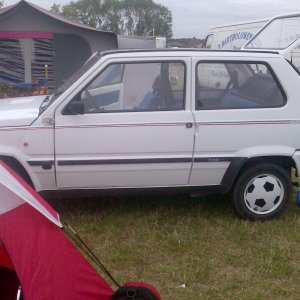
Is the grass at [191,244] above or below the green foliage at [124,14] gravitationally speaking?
below

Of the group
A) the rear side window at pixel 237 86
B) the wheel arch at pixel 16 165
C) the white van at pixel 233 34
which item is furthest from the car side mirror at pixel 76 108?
the white van at pixel 233 34

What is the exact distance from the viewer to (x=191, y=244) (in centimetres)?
466

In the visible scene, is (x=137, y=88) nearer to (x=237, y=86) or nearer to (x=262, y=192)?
(x=237, y=86)

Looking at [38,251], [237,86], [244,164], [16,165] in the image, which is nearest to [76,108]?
[16,165]

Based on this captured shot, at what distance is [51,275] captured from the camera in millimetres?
2992

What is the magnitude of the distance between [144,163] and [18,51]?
32.6 ft

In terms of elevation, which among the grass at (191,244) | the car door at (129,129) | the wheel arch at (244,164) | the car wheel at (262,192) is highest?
the car door at (129,129)

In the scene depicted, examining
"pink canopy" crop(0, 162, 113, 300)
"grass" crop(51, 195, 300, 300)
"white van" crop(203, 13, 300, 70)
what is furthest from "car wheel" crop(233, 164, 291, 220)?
"white van" crop(203, 13, 300, 70)

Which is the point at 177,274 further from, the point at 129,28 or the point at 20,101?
the point at 129,28

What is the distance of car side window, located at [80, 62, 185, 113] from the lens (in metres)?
4.77

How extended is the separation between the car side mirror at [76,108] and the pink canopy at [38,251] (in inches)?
62.5

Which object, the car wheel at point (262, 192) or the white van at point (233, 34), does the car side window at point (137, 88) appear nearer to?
the car wheel at point (262, 192)

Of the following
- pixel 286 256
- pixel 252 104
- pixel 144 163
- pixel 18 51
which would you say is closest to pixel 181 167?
pixel 144 163

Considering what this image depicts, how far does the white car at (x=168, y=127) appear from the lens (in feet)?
15.3
